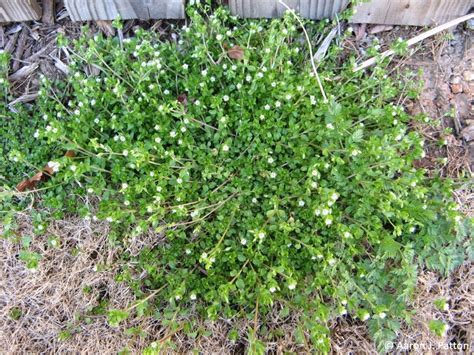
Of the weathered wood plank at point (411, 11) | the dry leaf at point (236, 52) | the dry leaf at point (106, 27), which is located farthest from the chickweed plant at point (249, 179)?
the weathered wood plank at point (411, 11)

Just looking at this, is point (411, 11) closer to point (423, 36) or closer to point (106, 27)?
point (423, 36)

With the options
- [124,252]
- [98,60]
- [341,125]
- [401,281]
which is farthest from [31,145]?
[401,281]

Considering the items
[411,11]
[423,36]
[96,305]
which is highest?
[411,11]

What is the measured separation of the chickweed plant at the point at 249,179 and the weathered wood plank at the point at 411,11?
299mm

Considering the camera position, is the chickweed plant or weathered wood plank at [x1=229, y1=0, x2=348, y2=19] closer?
the chickweed plant

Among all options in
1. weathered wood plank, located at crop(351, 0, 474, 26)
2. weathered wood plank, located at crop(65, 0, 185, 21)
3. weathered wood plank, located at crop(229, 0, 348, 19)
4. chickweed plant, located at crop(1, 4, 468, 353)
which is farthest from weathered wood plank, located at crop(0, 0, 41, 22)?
weathered wood plank, located at crop(351, 0, 474, 26)

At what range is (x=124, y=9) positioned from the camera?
2746 mm

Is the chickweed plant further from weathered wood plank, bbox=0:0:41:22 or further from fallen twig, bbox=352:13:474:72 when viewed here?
weathered wood plank, bbox=0:0:41:22

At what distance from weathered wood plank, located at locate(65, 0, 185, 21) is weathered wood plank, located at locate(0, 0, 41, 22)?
10.5 inches

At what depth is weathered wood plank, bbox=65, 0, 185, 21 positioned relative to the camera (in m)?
2.71

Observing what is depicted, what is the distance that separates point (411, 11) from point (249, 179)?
55.7 inches

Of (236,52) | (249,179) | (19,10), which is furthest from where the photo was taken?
(19,10)

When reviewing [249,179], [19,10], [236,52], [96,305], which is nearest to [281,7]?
[236,52]

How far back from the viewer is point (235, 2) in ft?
8.89
